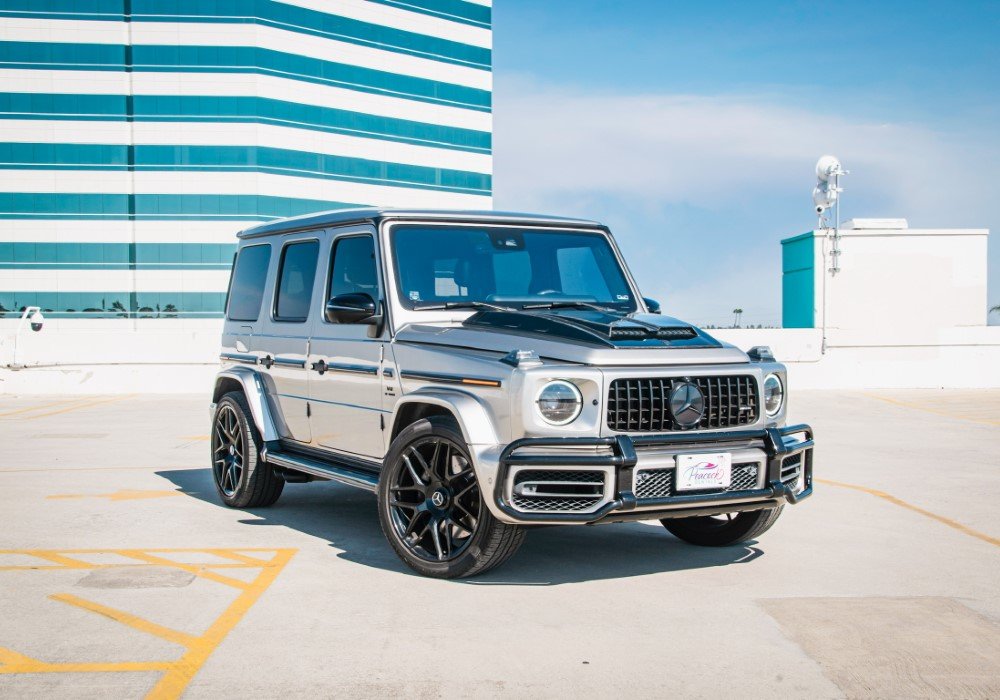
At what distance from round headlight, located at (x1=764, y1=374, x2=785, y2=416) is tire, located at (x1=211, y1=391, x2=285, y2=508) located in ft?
12.4

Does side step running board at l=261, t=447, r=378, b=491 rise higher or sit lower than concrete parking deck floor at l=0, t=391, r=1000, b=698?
higher

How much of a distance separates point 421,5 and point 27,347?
183ft

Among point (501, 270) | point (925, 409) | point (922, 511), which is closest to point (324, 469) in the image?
point (501, 270)

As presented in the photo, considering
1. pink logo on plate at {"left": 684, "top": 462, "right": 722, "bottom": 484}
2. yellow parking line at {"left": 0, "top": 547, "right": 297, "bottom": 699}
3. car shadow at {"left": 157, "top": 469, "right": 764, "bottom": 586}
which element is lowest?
car shadow at {"left": 157, "top": 469, "right": 764, "bottom": 586}

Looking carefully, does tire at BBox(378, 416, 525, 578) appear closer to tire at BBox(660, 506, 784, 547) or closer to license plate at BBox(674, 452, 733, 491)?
license plate at BBox(674, 452, 733, 491)

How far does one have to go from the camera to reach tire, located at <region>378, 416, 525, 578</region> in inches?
226

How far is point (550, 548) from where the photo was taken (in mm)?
6895

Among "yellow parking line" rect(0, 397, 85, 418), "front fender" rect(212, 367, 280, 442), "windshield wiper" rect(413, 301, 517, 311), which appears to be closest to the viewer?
"windshield wiper" rect(413, 301, 517, 311)

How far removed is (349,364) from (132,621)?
231 cm

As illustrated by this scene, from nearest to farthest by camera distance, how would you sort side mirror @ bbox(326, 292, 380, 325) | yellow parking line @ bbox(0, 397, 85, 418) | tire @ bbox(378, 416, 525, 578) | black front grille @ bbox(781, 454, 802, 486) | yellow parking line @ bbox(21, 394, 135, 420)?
tire @ bbox(378, 416, 525, 578) → black front grille @ bbox(781, 454, 802, 486) → side mirror @ bbox(326, 292, 380, 325) → yellow parking line @ bbox(21, 394, 135, 420) → yellow parking line @ bbox(0, 397, 85, 418)

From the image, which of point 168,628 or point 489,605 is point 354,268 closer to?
point 489,605

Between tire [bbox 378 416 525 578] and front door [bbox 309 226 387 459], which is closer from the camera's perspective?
tire [bbox 378 416 525 578]

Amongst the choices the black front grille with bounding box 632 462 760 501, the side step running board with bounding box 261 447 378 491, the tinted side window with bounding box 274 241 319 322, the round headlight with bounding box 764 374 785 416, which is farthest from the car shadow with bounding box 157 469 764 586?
the tinted side window with bounding box 274 241 319 322

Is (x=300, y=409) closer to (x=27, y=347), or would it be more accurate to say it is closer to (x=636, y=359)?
(x=636, y=359)
